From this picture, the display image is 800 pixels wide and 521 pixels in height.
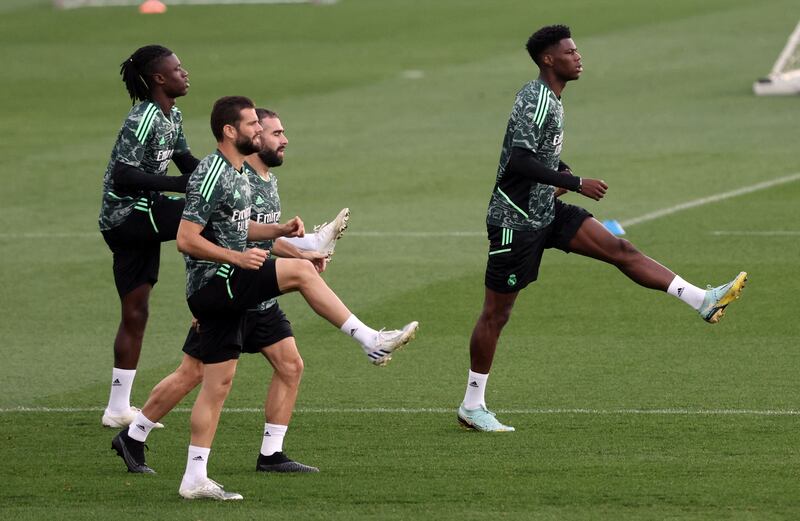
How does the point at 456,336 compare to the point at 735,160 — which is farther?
the point at 735,160

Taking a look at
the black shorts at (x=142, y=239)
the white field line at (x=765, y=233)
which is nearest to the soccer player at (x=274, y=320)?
the black shorts at (x=142, y=239)

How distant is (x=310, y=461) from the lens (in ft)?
31.7

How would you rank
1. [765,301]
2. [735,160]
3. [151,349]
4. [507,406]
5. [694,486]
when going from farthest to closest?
[735,160] → [765,301] → [151,349] → [507,406] → [694,486]

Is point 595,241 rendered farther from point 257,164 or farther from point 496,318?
point 257,164

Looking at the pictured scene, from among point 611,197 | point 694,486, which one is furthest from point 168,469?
point 611,197

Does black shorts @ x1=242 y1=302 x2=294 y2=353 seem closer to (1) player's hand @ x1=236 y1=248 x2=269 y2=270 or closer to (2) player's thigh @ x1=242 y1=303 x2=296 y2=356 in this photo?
(2) player's thigh @ x1=242 y1=303 x2=296 y2=356

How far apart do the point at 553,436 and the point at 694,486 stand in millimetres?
1454

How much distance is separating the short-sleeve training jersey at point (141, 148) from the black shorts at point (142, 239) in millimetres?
64

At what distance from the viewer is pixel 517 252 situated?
10.4 m

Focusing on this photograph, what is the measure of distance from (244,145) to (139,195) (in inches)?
92.9

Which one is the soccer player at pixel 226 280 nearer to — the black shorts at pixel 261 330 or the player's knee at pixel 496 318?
the black shorts at pixel 261 330

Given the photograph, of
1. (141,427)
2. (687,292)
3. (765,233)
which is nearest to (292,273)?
(141,427)

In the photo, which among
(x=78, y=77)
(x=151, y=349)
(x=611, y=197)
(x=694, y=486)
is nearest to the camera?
(x=694, y=486)

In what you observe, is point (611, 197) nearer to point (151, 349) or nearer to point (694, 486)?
point (151, 349)
